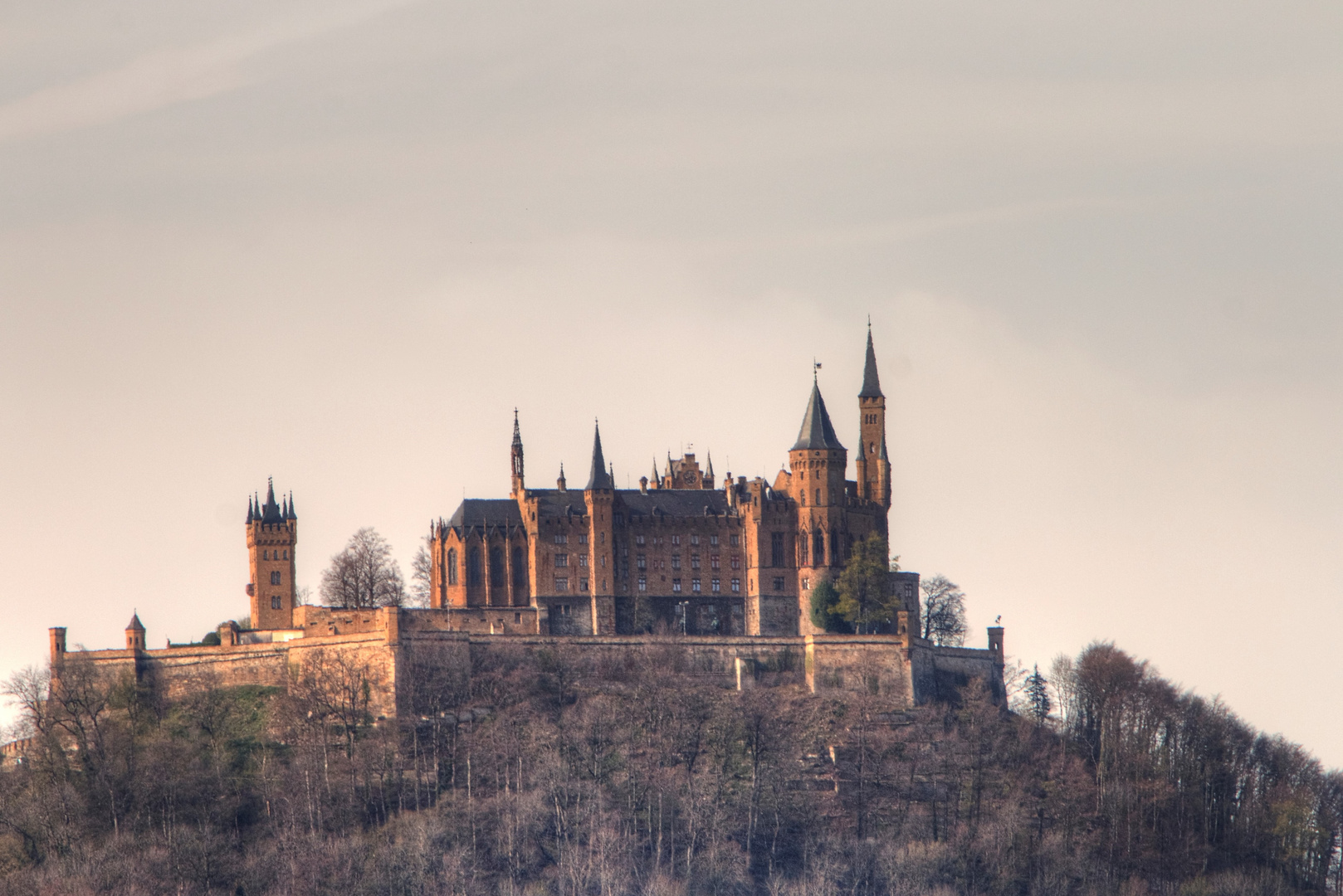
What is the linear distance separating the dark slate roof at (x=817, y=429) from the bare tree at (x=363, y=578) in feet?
67.3

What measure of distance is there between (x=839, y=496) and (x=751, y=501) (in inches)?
166

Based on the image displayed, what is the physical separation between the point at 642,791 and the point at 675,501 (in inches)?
891

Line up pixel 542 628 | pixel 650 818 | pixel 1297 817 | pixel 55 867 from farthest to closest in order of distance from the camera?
pixel 542 628, pixel 1297 817, pixel 650 818, pixel 55 867

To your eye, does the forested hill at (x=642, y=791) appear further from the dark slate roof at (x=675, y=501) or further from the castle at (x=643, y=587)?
the dark slate roof at (x=675, y=501)

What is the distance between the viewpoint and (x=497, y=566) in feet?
378

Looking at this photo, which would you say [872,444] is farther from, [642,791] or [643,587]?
[642,791]

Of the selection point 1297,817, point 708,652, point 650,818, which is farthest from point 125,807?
point 1297,817

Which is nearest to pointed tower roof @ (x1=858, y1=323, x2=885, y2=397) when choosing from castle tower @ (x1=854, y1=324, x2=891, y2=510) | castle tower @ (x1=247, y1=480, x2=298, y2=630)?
castle tower @ (x1=854, y1=324, x2=891, y2=510)

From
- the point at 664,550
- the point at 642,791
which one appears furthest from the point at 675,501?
the point at 642,791

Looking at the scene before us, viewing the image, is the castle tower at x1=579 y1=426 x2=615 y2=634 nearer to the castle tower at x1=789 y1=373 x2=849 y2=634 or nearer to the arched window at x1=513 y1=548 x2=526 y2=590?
the arched window at x1=513 y1=548 x2=526 y2=590

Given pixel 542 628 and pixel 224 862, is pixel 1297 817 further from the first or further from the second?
pixel 224 862

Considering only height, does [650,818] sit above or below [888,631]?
below

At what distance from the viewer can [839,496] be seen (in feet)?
385

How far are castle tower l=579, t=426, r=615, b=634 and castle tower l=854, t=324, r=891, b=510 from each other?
1236 cm
